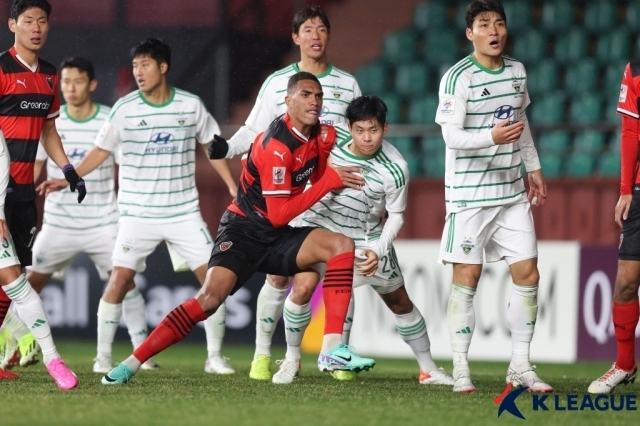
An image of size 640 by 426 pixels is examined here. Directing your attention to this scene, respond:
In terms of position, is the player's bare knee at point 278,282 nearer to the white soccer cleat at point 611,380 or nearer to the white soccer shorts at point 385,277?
the white soccer shorts at point 385,277

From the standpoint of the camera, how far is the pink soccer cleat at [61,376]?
20.4 feet

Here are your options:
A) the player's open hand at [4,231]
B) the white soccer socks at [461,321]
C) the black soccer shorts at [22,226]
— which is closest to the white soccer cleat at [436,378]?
the white soccer socks at [461,321]

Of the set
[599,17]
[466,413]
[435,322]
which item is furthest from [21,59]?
[599,17]

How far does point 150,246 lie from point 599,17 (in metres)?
7.06

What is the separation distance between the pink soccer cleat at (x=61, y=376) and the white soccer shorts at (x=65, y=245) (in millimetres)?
2249

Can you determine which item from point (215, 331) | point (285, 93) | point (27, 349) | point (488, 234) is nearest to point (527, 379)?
point (488, 234)

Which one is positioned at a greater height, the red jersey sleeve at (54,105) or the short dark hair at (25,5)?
the short dark hair at (25,5)

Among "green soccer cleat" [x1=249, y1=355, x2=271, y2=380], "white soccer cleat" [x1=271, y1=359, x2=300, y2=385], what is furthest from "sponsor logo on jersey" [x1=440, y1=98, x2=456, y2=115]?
"green soccer cleat" [x1=249, y1=355, x2=271, y2=380]

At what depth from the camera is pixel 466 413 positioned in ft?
17.7

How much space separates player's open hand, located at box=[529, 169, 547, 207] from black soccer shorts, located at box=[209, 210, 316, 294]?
4.48 ft

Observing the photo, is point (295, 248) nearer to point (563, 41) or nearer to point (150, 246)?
point (150, 246)

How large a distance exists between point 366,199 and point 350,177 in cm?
53

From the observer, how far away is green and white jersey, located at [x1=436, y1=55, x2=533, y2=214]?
637cm

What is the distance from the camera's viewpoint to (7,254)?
20.9 ft
